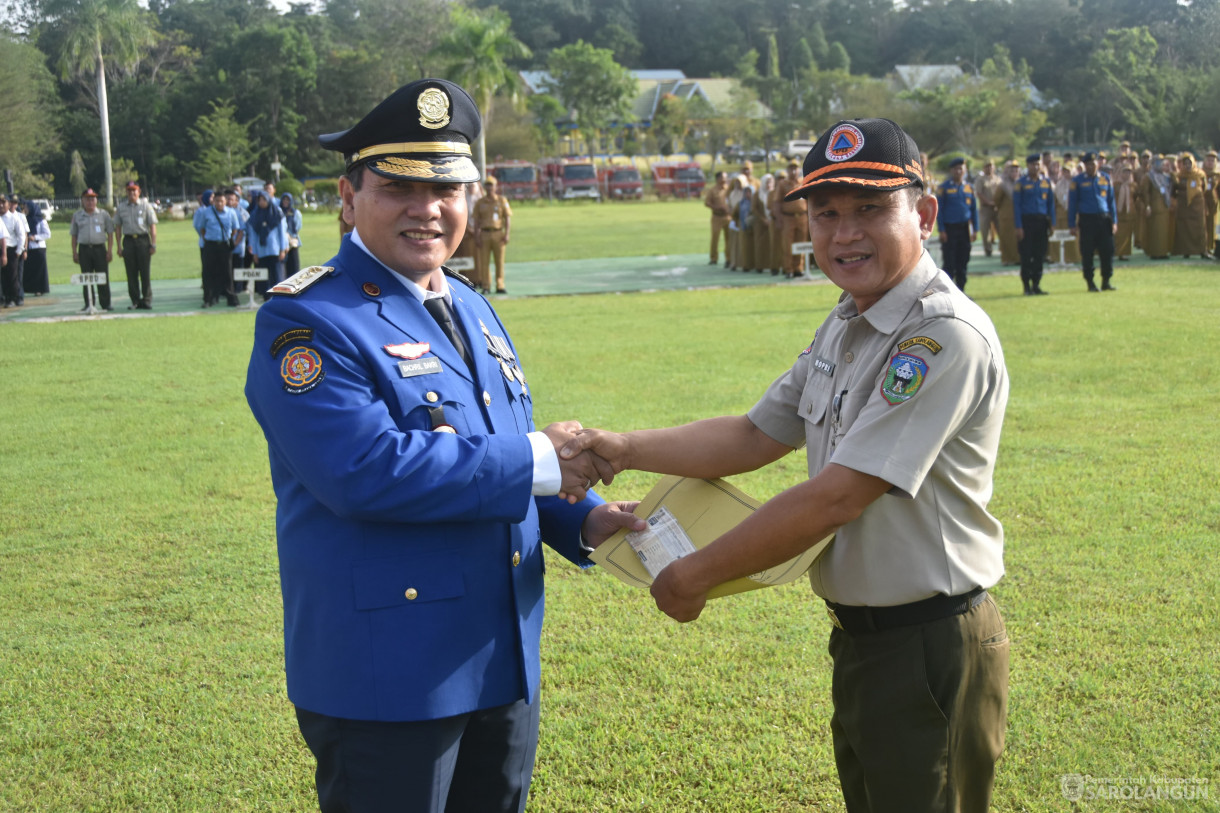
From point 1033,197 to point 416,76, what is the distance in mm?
65701

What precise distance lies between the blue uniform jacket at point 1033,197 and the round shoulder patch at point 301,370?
16160 mm

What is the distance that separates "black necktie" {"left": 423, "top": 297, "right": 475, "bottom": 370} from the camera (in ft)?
8.12

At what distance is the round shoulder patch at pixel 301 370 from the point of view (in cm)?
209

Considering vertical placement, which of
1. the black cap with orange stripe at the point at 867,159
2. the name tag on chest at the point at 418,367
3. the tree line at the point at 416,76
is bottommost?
the name tag on chest at the point at 418,367

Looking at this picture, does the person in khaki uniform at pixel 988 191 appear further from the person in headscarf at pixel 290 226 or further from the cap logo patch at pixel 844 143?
the cap logo patch at pixel 844 143

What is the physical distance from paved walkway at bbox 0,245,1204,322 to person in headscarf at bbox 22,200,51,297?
34cm

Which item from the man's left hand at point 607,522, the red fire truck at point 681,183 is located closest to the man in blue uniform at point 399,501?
the man's left hand at point 607,522

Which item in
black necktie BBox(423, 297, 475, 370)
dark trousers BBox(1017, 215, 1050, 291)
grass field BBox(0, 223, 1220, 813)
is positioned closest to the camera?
black necktie BBox(423, 297, 475, 370)

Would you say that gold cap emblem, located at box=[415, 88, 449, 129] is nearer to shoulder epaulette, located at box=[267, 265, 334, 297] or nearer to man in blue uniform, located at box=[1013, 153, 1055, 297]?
shoulder epaulette, located at box=[267, 265, 334, 297]

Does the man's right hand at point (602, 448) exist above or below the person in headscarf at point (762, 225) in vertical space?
below

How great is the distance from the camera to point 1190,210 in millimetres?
21188

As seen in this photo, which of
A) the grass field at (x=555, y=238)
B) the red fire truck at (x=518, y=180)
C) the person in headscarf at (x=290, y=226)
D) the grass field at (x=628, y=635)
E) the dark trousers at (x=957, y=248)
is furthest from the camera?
the red fire truck at (x=518, y=180)

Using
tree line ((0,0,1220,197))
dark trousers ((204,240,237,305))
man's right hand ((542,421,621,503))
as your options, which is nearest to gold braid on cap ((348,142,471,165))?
man's right hand ((542,421,621,503))

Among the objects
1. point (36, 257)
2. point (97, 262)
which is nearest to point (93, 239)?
point (97, 262)
